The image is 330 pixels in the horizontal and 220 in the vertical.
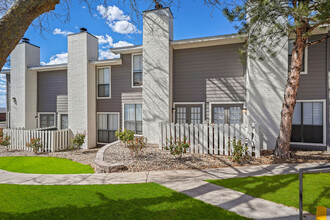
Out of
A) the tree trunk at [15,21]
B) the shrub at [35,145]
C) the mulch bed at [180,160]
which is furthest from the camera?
the shrub at [35,145]

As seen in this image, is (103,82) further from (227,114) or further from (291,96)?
(291,96)

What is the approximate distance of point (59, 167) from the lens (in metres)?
7.92

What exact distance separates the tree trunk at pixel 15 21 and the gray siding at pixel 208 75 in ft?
27.6

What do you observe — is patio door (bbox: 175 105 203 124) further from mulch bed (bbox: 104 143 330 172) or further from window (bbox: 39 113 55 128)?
window (bbox: 39 113 55 128)

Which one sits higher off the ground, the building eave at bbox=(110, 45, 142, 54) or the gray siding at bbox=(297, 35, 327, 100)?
the building eave at bbox=(110, 45, 142, 54)

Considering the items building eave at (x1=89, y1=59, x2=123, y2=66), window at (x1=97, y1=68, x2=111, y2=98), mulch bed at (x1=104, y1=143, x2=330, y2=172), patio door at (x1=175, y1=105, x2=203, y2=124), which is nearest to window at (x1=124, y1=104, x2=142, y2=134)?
window at (x1=97, y1=68, x2=111, y2=98)

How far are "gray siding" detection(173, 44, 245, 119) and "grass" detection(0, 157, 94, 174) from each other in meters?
6.39

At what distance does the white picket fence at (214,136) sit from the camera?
7.85m

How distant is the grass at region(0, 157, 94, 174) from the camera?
7.35m

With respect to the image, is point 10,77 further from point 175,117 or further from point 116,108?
point 175,117

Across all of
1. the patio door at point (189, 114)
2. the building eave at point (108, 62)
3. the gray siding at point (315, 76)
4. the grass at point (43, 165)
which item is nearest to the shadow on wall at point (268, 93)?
the gray siding at point (315, 76)

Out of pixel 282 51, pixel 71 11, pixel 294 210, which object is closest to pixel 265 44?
pixel 282 51

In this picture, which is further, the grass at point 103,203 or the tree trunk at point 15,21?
the grass at point 103,203

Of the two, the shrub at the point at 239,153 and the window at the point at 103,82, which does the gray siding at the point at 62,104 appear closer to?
the window at the point at 103,82
